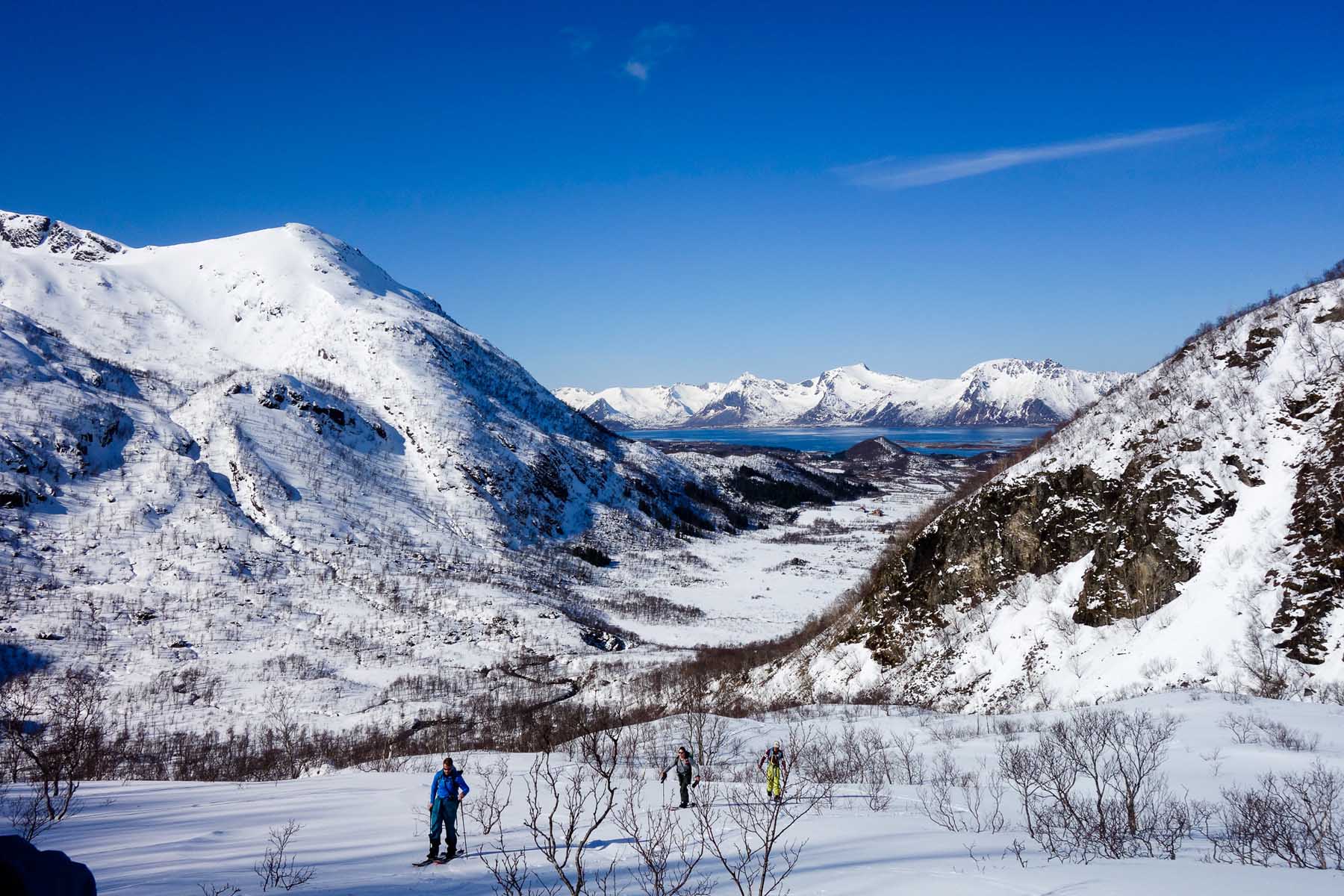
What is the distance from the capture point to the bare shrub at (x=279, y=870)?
12273 mm

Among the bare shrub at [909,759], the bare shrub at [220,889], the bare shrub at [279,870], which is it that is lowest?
the bare shrub at [909,759]

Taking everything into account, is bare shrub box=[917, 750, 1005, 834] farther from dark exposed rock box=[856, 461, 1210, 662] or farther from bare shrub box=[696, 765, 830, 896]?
dark exposed rock box=[856, 461, 1210, 662]

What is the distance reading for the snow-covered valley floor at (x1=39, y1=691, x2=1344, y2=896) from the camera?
11305mm

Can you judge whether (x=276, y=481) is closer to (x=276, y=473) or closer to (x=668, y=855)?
(x=276, y=473)

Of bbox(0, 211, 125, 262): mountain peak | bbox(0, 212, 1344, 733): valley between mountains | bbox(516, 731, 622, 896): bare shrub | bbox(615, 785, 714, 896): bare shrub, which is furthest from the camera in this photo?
bbox(0, 211, 125, 262): mountain peak

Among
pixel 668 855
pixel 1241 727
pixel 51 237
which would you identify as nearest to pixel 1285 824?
pixel 1241 727

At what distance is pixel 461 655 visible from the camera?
6362cm

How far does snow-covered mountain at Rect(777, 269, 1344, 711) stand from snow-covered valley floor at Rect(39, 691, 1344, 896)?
13.9 ft

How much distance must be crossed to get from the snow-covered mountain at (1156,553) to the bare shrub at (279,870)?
2692cm

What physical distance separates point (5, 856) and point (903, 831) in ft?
53.6

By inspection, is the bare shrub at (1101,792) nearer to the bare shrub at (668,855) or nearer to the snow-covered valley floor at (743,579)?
the bare shrub at (668,855)

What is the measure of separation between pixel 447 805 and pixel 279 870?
327cm

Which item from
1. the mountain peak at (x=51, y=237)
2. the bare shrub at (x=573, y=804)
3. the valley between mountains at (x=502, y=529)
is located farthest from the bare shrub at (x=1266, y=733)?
Result: the mountain peak at (x=51, y=237)

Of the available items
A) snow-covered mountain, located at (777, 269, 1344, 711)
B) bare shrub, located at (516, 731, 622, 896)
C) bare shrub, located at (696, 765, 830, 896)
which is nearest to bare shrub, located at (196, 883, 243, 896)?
bare shrub, located at (516, 731, 622, 896)
